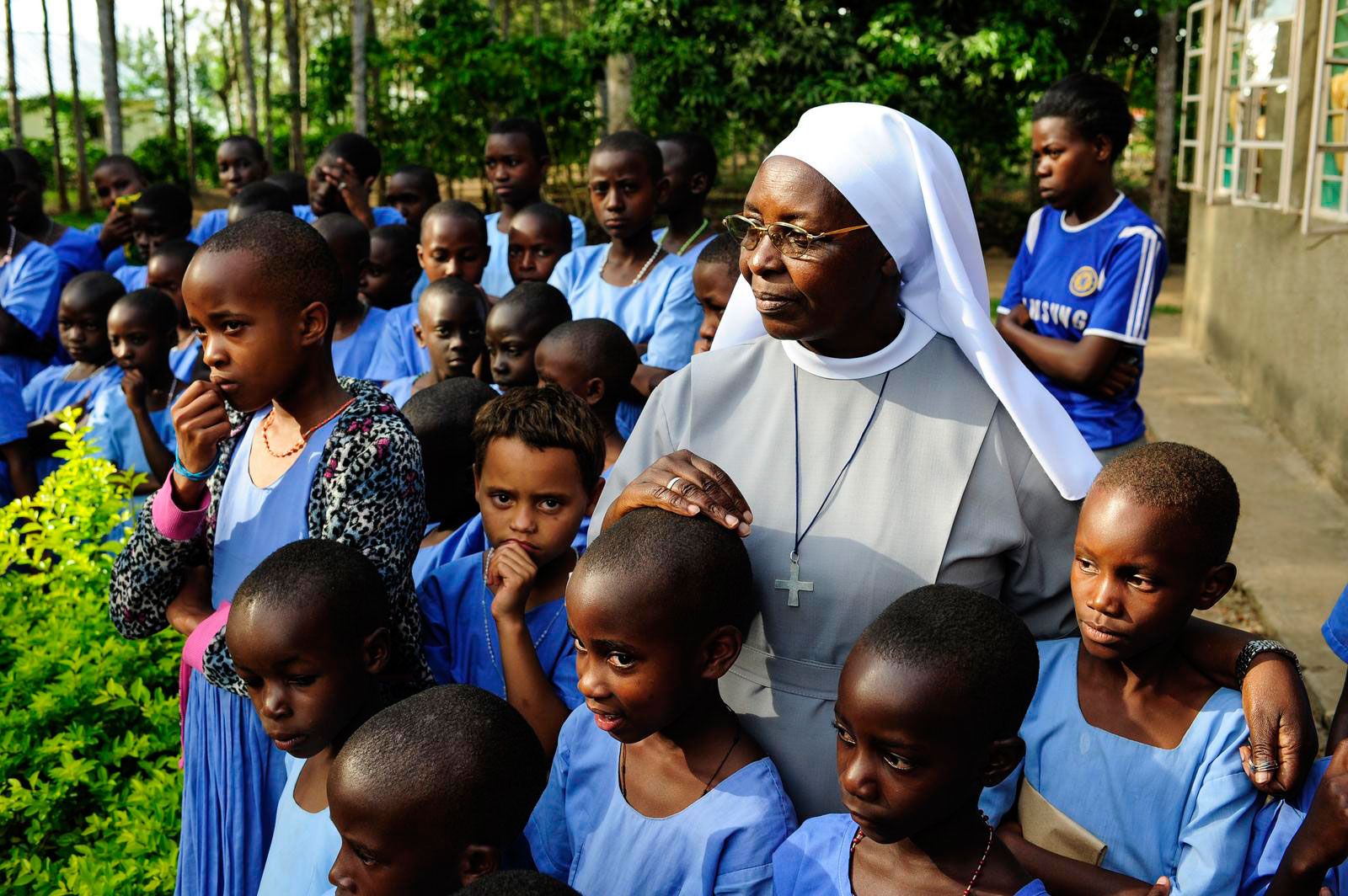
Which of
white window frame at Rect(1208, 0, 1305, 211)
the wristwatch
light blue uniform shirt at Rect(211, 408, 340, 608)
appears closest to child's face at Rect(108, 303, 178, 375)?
light blue uniform shirt at Rect(211, 408, 340, 608)

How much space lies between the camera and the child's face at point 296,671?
2.36 m

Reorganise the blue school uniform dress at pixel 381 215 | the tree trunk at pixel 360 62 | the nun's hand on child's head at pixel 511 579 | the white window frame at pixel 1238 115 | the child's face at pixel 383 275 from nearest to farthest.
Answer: the nun's hand on child's head at pixel 511 579, the child's face at pixel 383 275, the blue school uniform dress at pixel 381 215, the white window frame at pixel 1238 115, the tree trunk at pixel 360 62

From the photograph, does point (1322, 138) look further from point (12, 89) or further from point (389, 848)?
point (12, 89)

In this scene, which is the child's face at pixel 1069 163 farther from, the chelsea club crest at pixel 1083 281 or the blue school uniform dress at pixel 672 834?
the blue school uniform dress at pixel 672 834

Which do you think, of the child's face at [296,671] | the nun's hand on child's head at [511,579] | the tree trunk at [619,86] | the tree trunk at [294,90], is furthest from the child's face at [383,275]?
the tree trunk at [294,90]

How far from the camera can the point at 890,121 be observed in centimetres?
228

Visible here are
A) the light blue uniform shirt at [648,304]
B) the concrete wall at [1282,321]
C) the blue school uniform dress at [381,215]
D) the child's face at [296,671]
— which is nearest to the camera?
the child's face at [296,671]

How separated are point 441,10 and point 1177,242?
11138 mm

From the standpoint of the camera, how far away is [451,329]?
455cm

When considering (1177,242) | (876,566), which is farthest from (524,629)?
(1177,242)

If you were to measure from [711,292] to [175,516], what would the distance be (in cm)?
209

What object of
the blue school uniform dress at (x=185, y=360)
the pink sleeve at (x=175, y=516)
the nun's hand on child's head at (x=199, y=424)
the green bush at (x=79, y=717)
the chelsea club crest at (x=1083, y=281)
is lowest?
the green bush at (x=79, y=717)

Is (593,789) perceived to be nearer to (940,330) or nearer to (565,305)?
(940,330)

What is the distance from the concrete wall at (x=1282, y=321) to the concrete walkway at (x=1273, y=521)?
0.16m
